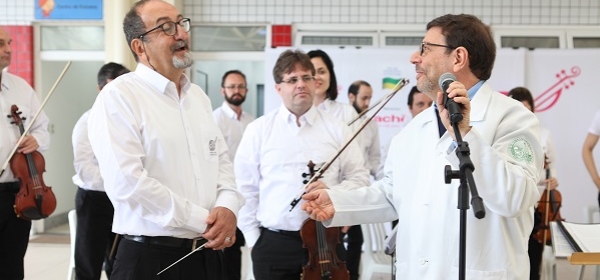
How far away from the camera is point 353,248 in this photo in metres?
4.11

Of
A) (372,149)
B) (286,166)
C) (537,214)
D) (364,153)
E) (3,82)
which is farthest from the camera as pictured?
(372,149)

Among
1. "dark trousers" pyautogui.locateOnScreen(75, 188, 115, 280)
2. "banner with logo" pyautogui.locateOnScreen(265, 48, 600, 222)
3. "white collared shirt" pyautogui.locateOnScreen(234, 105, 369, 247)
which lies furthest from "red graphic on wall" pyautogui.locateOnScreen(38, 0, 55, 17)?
"white collared shirt" pyautogui.locateOnScreen(234, 105, 369, 247)

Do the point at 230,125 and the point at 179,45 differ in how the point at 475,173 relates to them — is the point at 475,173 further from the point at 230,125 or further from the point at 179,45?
A: the point at 230,125

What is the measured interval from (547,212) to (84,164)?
9.04 feet

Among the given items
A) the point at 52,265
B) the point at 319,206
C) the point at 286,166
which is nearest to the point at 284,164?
the point at 286,166

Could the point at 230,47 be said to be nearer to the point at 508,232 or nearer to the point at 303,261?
the point at 303,261

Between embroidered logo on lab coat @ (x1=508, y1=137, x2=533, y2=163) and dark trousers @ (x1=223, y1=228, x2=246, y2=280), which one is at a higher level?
embroidered logo on lab coat @ (x1=508, y1=137, x2=533, y2=163)

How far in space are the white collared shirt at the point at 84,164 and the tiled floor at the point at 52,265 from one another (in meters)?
1.35

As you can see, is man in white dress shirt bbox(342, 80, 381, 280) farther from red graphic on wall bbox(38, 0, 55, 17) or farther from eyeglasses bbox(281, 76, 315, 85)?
red graphic on wall bbox(38, 0, 55, 17)

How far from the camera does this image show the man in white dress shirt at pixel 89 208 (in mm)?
3934

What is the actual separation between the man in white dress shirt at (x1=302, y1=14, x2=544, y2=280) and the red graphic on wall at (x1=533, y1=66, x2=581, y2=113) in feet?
14.2

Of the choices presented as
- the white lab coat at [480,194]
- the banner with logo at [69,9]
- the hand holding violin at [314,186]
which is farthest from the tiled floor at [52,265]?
the white lab coat at [480,194]

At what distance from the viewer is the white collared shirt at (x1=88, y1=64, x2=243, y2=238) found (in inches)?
78.3

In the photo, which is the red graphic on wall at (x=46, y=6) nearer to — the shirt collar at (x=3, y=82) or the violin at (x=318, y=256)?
the shirt collar at (x=3, y=82)
